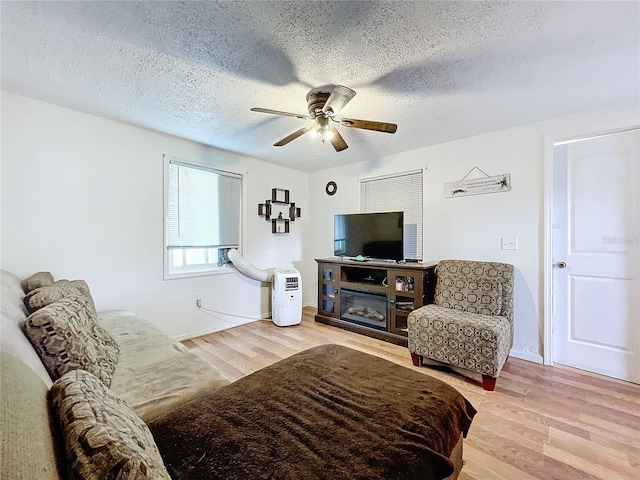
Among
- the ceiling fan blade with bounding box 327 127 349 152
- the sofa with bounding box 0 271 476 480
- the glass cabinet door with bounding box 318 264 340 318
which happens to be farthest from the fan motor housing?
the glass cabinet door with bounding box 318 264 340 318

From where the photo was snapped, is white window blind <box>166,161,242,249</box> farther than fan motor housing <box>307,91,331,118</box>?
Yes

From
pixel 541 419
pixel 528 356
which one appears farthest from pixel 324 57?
pixel 528 356

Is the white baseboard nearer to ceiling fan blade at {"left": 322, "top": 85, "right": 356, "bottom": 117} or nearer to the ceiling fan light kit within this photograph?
the ceiling fan light kit

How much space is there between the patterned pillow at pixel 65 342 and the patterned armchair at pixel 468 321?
2260 millimetres

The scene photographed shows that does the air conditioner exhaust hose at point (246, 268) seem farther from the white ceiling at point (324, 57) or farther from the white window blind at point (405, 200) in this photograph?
the white window blind at point (405, 200)

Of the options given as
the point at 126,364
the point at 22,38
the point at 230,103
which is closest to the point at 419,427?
the point at 126,364

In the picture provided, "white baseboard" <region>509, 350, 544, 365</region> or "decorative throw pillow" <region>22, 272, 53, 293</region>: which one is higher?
"decorative throw pillow" <region>22, 272, 53, 293</region>

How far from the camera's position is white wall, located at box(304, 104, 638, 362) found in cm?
265

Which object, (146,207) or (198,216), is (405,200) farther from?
(146,207)

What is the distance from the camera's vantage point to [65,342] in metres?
1.15

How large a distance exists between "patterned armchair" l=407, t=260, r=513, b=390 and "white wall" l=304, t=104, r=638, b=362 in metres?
0.29

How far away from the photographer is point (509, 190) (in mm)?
2826

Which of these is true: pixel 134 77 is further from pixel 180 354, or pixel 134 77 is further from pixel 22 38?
pixel 180 354

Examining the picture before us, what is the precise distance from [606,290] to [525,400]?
1.29 meters
